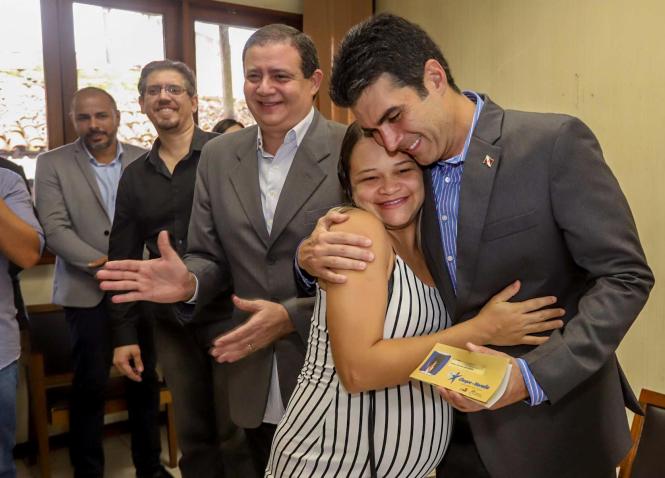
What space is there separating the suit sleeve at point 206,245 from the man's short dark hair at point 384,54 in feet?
2.62

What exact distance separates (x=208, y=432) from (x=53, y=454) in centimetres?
172

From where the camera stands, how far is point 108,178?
3.15m

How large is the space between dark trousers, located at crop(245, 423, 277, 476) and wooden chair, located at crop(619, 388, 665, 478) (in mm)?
1062

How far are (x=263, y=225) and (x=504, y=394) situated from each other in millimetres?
930

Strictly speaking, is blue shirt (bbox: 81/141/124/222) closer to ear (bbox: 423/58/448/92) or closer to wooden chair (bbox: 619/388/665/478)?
ear (bbox: 423/58/448/92)

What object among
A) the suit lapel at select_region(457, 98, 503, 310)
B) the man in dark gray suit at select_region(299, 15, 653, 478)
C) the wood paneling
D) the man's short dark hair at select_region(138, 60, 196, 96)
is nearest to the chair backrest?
the man's short dark hair at select_region(138, 60, 196, 96)

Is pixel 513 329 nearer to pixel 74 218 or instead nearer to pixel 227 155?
pixel 227 155

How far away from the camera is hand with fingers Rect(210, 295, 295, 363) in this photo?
1.60 meters

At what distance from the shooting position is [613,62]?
293 centimetres

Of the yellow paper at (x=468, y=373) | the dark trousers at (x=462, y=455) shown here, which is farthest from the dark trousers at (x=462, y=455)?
the yellow paper at (x=468, y=373)

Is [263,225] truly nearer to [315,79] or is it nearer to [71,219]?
[315,79]

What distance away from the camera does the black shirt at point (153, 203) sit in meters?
2.42

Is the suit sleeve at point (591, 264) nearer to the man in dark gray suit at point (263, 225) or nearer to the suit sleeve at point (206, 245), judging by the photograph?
the man in dark gray suit at point (263, 225)

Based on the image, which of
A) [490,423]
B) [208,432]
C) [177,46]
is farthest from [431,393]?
[177,46]
